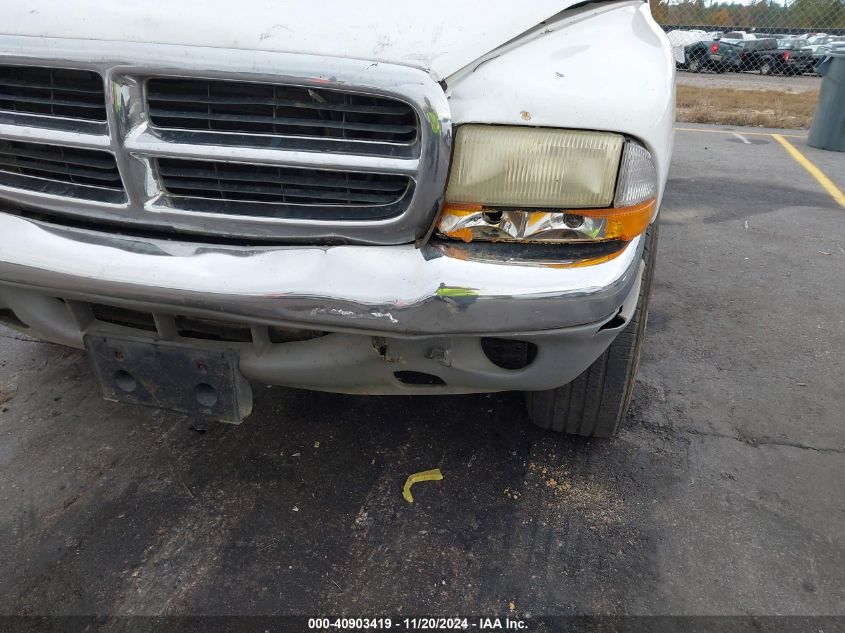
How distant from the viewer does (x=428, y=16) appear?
1473 millimetres

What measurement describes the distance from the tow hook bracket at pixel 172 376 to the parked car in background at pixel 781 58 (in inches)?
780

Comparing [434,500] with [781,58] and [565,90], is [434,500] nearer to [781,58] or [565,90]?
[565,90]

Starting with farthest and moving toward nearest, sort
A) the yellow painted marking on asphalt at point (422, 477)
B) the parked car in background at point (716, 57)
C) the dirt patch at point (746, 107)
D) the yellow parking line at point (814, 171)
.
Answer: the parked car in background at point (716, 57) → the dirt patch at point (746, 107) → the yellow parking line at point (814, 171) → the yellow painted marking on asphalt at point (422, 477)

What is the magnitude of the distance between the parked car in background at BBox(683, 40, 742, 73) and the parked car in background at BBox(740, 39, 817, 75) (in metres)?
0.30

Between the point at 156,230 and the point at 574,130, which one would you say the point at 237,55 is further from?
the point at 574,130

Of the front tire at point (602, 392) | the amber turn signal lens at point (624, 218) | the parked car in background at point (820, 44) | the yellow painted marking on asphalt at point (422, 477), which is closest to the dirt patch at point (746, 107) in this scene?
the parked car in background at point (820, 44)

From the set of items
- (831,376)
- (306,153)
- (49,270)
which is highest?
(306,153)

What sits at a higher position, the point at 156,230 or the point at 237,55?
the point at 237,55

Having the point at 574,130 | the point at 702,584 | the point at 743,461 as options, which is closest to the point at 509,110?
the point at 574,130

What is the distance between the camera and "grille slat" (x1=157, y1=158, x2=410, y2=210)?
5.09ft

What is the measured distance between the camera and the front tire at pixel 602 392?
204cm

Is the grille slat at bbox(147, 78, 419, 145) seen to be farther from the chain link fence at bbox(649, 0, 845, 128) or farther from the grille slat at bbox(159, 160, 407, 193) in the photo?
the chain link fence at bbox(649, 0, 845, 128)

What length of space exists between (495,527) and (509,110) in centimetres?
131

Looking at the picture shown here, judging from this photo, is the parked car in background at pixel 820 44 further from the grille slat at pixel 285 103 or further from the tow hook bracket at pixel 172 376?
Answer: the tow hook bracket at pixel 172 376
